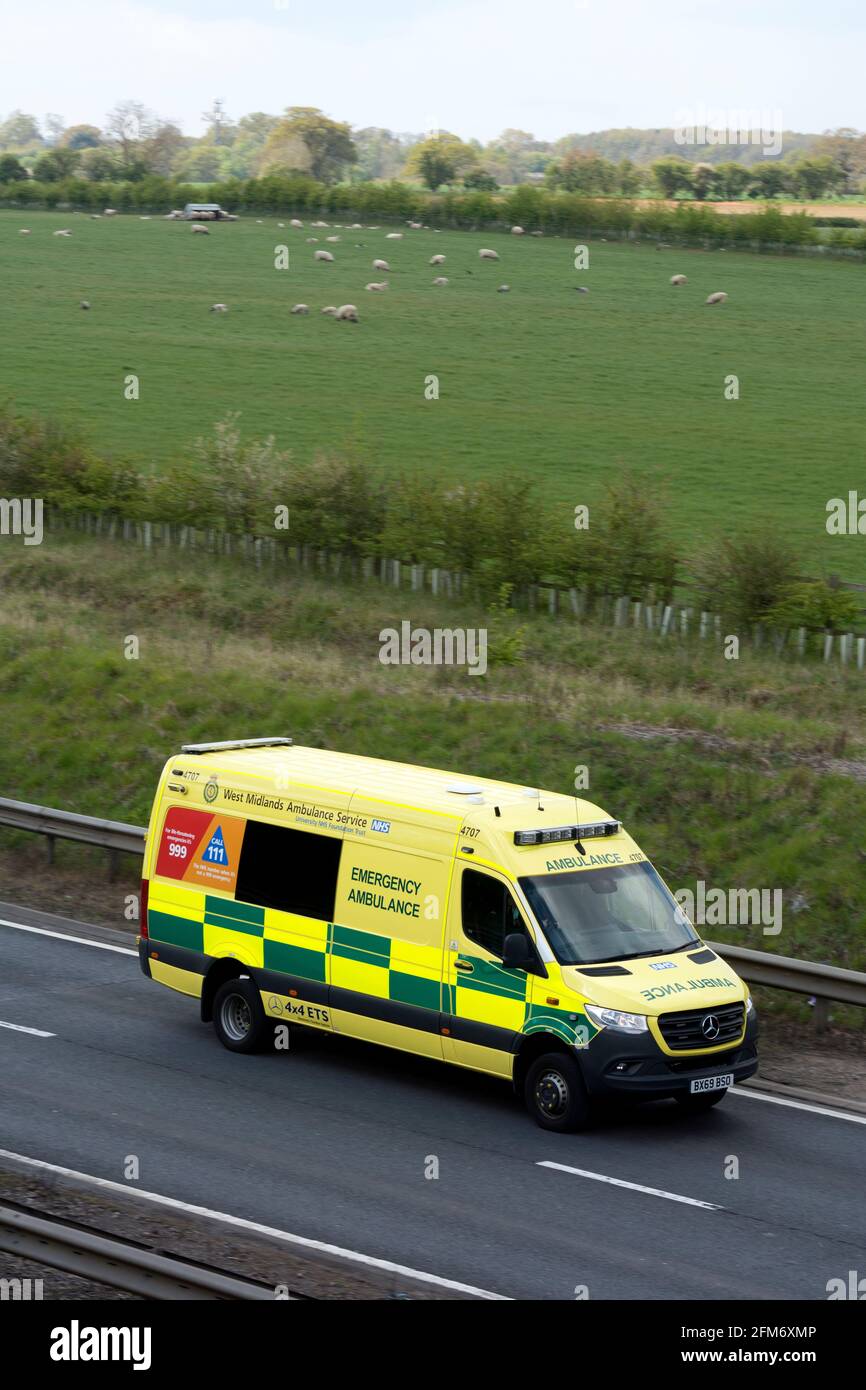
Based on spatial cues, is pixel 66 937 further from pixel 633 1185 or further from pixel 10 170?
pixel 10 170

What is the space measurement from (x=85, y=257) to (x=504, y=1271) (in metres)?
83.9

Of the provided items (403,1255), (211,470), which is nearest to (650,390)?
(211,470)

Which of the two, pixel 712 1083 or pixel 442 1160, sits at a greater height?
pixel 712 1083

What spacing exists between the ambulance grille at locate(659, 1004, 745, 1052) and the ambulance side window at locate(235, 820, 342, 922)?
3.01 meters

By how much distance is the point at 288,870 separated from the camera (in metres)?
14.3

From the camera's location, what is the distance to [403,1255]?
33.7ft

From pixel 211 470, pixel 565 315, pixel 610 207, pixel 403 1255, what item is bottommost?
pixel 403 1255

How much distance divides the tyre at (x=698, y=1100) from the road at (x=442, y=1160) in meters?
0.12

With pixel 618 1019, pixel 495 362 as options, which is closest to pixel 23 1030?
pixel 618 1019

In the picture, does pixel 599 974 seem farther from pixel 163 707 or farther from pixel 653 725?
pixel 163 707
